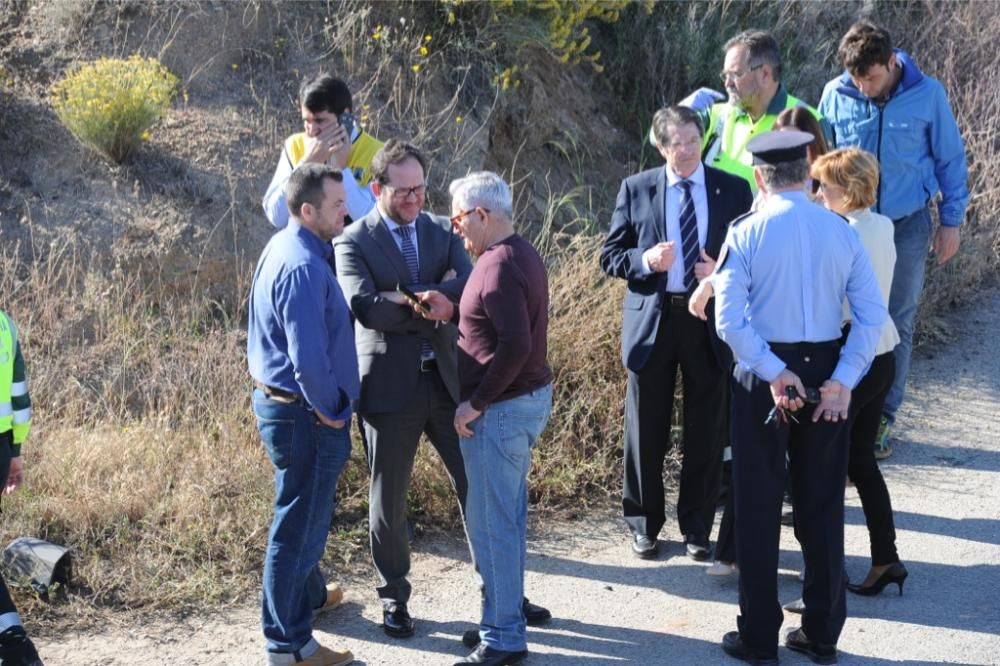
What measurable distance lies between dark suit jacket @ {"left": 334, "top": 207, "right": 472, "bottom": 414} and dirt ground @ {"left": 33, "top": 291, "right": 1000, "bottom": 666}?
38.7 inches

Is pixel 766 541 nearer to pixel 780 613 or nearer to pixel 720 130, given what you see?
pixel 780 613

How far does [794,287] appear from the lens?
4566 mm

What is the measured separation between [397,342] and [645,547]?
5.59ft

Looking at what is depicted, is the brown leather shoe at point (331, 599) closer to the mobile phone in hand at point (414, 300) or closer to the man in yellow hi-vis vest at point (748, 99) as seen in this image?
the mobile phone in hand at point (414, 300)

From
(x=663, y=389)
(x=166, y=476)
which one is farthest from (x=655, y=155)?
(x=166, y=476)

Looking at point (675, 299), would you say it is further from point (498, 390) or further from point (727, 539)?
point (498, 390)

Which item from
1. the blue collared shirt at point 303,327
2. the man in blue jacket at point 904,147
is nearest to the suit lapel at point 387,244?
the blue collared shirt at point 303,327

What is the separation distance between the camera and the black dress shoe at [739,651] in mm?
4820

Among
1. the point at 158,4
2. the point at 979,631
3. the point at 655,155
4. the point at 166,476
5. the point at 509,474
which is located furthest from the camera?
the point at 655,155

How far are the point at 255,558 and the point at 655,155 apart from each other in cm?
555

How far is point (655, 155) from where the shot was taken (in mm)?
10000

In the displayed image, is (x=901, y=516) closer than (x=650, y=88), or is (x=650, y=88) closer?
(x=901, y=516)

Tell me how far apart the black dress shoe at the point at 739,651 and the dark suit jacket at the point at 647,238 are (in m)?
1.35

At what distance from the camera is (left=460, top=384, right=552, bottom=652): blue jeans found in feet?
15.3
